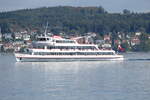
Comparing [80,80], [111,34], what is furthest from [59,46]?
[111,34]

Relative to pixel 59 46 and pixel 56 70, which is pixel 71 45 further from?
pixel 56 70

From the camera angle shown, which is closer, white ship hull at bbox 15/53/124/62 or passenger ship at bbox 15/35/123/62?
white ship hull at bbox 15/53/124/62

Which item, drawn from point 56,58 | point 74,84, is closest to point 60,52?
point 56,58

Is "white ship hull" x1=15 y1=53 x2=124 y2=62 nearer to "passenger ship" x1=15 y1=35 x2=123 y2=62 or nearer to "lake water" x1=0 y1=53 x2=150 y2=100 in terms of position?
"passenger ship" x1=15 y1=35 x2=123 y2=62

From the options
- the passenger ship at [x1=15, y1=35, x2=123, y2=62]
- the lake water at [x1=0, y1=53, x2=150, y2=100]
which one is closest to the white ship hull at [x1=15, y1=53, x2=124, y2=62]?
the passenger ship at [x1=15, y1=35, x2=123, y2=62]

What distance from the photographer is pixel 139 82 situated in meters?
55.4

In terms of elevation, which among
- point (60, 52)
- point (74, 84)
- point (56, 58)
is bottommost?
point (74, 84)

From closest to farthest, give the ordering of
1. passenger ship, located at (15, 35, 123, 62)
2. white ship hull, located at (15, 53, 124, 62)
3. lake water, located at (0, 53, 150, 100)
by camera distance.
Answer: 1. lake water, located at (0, 53, 150, 100)
2. white ship hull, located at (15, 53, 124, 62)
3. passenger ship, located at (15, 35, 123, 62)

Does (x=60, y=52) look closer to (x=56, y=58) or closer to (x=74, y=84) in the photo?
(x=56, y=58)

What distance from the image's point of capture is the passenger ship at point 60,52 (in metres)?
87.6

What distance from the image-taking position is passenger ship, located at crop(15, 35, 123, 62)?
87.6 m

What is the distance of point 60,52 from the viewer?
8906cm

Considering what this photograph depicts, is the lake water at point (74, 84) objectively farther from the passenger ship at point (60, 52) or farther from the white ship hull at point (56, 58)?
the passenger ship at point (60, 52)

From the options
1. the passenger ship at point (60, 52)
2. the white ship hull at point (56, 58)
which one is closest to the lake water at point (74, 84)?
the white ship hull at point (56, 58)
